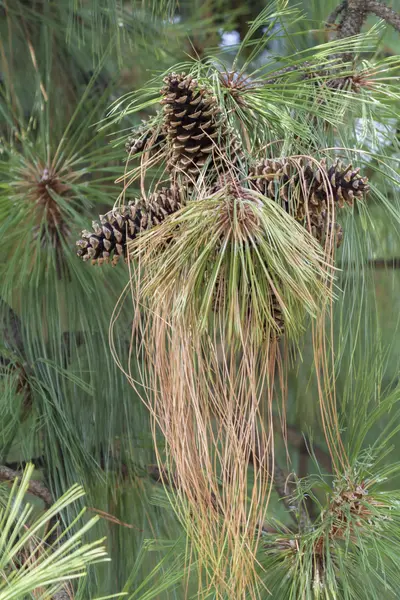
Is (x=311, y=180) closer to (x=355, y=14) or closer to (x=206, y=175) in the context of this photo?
(x=206, y=175)

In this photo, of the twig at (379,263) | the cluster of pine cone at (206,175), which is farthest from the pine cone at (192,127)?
the twig at (379,263)

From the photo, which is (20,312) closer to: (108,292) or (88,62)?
(108,292)

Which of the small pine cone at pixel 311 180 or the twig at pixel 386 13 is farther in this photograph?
the twig at pixel 386 13

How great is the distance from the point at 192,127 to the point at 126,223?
68mm

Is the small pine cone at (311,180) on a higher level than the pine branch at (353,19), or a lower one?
lower

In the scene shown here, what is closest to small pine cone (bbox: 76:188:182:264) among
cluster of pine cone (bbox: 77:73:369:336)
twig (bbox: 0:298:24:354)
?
cluster of pine cone (bbox: 77:73:369:336)

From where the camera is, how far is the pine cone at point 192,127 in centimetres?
42

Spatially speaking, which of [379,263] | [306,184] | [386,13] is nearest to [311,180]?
[306,184]

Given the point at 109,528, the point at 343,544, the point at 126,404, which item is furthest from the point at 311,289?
the point at 109,528

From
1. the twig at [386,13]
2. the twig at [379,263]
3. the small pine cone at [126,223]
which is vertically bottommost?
the twig at [379,263]

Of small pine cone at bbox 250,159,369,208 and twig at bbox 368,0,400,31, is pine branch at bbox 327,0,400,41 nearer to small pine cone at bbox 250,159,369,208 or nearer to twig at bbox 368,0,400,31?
twig at bbox 368,0,400,31

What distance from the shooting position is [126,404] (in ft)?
2.38

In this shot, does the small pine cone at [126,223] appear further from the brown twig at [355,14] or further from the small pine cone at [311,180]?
the brown twig at [355,14]

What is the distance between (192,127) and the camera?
1.41 ft
